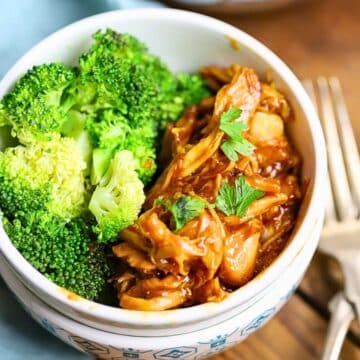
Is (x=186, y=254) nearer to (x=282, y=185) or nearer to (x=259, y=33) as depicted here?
(x=282, y=185)

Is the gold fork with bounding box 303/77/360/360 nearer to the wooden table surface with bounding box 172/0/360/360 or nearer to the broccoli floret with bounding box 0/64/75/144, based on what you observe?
the wooden table surface with bounding box 172/0/360/360

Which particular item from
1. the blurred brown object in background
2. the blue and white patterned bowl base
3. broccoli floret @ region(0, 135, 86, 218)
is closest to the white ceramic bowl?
the blue and white patterned bowl base

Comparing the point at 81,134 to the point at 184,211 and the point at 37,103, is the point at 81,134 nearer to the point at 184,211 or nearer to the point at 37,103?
the point at 37,103

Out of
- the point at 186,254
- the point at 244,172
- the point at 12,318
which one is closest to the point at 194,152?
the point at 244,172

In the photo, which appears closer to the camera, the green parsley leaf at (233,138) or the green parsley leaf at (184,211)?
the green parsley leaf at (184,211)

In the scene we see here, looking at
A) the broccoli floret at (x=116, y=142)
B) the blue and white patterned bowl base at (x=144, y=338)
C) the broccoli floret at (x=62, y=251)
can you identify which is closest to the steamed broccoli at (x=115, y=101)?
the broccoli floret at (x=116, y=142)

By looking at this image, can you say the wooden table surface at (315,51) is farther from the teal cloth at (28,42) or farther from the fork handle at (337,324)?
the teal cloth at (28,42)

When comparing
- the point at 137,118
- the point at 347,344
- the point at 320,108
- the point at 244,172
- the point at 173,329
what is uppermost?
the point at 137,118
